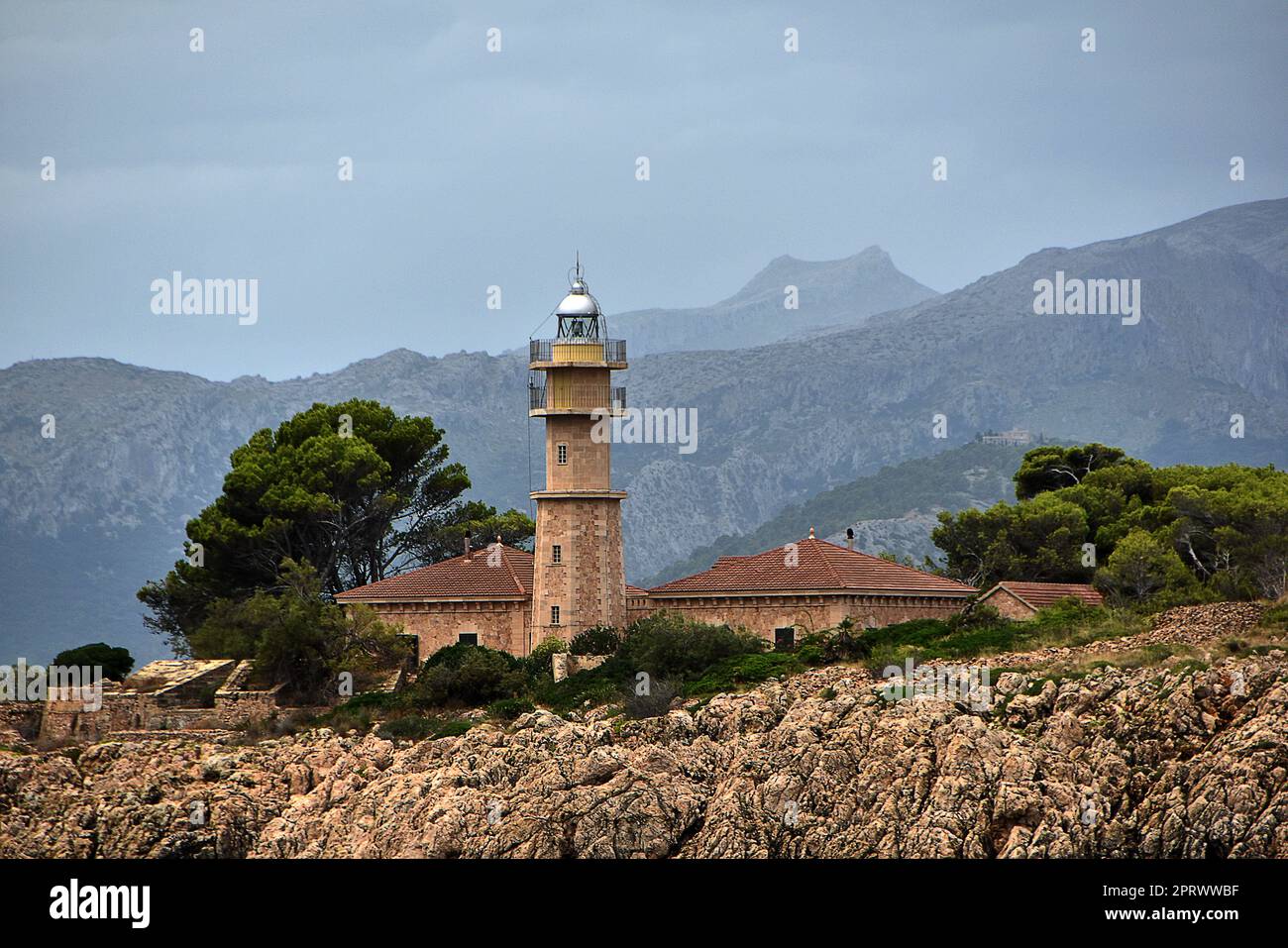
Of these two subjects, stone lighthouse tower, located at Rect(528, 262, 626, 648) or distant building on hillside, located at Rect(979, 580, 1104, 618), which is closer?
distant building on hillside, located at Rect(979, 580, 1104, 618)

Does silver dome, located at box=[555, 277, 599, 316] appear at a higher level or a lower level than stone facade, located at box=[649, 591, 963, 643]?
higher

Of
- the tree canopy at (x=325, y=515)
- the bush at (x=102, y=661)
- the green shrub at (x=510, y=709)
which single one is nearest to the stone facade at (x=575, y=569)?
the green shrub at (x=510, y=709)

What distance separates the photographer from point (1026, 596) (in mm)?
52844

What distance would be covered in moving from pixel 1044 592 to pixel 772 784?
15.4 metres

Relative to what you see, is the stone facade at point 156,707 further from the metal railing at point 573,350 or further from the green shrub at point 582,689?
the metal railing at point 573,350

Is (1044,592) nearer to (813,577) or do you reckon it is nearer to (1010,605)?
(1010,605)

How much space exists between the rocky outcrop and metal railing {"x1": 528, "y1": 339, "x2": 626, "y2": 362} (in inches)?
435

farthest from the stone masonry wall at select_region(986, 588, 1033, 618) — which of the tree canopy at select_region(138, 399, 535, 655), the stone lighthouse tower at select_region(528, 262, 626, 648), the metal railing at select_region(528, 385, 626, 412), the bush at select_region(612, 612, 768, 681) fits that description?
the tree canopy at select_region(138, 399, 535, 655)

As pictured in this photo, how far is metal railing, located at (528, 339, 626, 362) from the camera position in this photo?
5403 centimetres

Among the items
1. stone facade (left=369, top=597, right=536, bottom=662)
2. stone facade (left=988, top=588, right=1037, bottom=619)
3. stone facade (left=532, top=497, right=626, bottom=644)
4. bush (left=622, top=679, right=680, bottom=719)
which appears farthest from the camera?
stone facade (left=369, top=597, right=536, bottom=662)

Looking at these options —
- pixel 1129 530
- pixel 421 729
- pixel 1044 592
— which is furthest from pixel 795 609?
pixel 1129 530

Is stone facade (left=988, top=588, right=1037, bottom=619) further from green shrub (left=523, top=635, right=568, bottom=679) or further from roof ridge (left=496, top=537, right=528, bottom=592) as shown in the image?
roof ridge (left=496, top=537, right=528, bottom=592)
